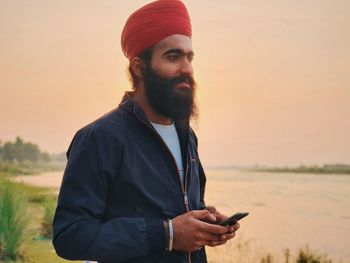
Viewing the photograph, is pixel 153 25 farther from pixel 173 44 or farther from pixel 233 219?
pixel 233 219

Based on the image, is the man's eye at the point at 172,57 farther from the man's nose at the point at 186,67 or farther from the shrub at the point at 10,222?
the shrub at the point at 10,222

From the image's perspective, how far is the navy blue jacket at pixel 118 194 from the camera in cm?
210

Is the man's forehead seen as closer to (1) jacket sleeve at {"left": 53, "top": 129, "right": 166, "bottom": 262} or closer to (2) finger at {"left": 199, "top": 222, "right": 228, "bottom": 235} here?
(1) jacket sleeve at {"left": 53, "top": 129, "right": 166, "bottom": 262}

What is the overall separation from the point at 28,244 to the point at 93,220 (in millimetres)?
5950

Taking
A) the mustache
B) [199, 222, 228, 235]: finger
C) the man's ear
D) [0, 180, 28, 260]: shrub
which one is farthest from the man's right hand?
[0, 180, 28, 260]: shrub

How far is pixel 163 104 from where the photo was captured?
245 centimetres

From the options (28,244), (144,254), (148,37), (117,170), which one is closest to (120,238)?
(144,254)

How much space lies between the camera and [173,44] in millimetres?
2426

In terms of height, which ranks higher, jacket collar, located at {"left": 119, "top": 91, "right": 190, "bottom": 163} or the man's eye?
the man's eye

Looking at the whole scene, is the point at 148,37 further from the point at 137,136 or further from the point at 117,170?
the point at 117,170

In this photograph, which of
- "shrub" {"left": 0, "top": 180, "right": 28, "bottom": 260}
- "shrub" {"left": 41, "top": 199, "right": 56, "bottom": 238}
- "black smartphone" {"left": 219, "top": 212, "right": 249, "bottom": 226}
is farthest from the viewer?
"shrub" {"left": 41, "top": 199, "right": 56, "bottom": 238}

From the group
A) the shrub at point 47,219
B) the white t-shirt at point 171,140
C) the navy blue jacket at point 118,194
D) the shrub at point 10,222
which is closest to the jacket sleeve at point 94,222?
the navy blue jacket at point 118,194

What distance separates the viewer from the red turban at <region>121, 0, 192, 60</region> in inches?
96.6

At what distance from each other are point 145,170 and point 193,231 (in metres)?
0.35
